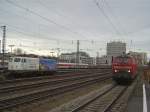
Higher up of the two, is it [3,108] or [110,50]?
[110,50]

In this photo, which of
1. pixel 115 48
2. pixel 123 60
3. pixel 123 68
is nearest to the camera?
pixel 123 68

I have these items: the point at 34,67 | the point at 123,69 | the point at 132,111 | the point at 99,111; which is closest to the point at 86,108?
the point at 99,111

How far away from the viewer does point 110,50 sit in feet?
274

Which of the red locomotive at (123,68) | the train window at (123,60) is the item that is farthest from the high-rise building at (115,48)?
the red locomotive at (123,68)

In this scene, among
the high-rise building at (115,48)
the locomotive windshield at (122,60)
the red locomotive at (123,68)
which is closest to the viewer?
the red locomotive at (123,68)

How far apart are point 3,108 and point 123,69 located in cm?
1829


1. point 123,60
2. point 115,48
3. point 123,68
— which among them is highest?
point 115,48

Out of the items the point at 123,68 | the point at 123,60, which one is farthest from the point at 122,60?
the point at 123,68

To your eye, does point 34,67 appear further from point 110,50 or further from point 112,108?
point 110,50

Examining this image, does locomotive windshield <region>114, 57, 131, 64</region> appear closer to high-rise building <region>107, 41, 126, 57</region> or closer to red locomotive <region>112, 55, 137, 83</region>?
red locomotive <region>112, 55, 137, 83</region>

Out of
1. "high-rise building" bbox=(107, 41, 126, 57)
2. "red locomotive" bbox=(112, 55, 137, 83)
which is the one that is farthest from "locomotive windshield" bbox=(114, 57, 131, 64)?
"high-rise building" bbox=(107, 41, 126, 57)

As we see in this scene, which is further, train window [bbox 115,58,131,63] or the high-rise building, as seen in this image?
the high-rise building

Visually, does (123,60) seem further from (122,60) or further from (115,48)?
(115,48)

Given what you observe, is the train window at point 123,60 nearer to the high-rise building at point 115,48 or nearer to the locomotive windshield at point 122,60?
the locomotive windshield at point 122,60
